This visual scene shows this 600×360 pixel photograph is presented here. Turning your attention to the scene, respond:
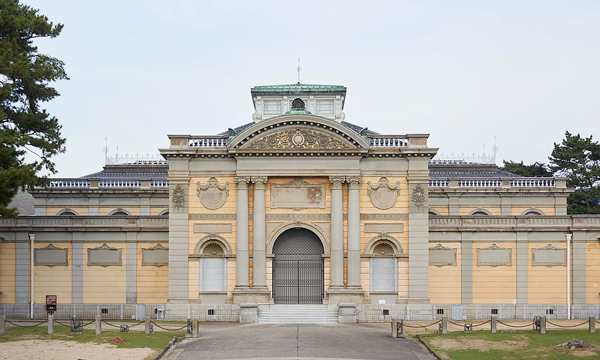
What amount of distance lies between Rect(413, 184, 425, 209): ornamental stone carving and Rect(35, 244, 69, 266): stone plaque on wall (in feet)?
77.6

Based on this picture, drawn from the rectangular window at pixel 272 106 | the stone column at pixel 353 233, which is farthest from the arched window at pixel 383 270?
the rectangular window at pixel 272 106

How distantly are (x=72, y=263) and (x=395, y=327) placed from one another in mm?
22825

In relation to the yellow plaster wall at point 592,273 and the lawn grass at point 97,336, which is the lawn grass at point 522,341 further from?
the lawn grass at point 97,336

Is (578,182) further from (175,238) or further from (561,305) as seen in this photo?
(175,238)

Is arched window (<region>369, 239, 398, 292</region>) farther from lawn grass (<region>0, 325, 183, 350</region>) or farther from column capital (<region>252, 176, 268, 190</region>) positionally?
lawn grass (<region>0, 325, 183, 350</region>)

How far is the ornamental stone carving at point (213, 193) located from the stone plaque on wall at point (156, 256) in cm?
480

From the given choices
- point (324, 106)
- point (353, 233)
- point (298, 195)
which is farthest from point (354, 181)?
point (324, 106)

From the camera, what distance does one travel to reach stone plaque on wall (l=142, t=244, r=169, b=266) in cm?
4559

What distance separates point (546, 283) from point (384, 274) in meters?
11.1

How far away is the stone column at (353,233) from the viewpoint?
4303cm

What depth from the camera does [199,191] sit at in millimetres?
43812

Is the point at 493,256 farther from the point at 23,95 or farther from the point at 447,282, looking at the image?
the point at 23,95

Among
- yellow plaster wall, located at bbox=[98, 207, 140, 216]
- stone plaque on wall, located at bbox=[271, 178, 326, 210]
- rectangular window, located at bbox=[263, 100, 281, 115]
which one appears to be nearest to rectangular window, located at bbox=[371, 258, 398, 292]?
stone plaque on wall, located at bbox=[271, 178, 326, 210]

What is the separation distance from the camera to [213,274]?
43.8 meters
